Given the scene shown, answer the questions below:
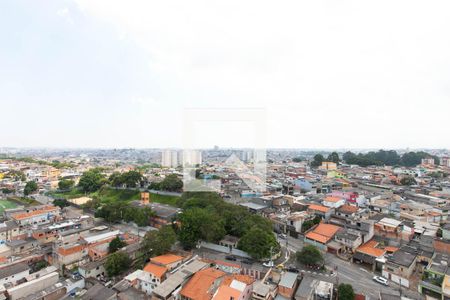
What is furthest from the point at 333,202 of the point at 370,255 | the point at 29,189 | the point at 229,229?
the point at 29,189

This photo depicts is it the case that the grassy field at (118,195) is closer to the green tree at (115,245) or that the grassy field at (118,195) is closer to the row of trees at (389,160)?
the green tree at (115,245)

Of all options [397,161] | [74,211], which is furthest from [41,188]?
[397,161]

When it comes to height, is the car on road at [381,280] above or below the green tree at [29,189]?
below

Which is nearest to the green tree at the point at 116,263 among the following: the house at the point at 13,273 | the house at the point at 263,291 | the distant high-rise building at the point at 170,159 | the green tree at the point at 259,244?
the house at the point at 13,273

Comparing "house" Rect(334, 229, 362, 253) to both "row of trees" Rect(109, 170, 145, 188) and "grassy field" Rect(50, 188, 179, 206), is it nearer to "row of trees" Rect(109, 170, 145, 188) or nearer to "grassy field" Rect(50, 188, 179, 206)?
"grassy field" Rect(50, 188, 179, 206)

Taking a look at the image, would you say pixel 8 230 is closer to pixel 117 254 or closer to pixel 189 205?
pixel 117 254

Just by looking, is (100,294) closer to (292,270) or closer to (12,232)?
(292,270)

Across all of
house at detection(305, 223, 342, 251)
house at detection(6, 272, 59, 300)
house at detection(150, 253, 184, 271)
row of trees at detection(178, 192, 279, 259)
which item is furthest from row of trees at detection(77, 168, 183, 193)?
house at detection(305, 223, 342, 251)
